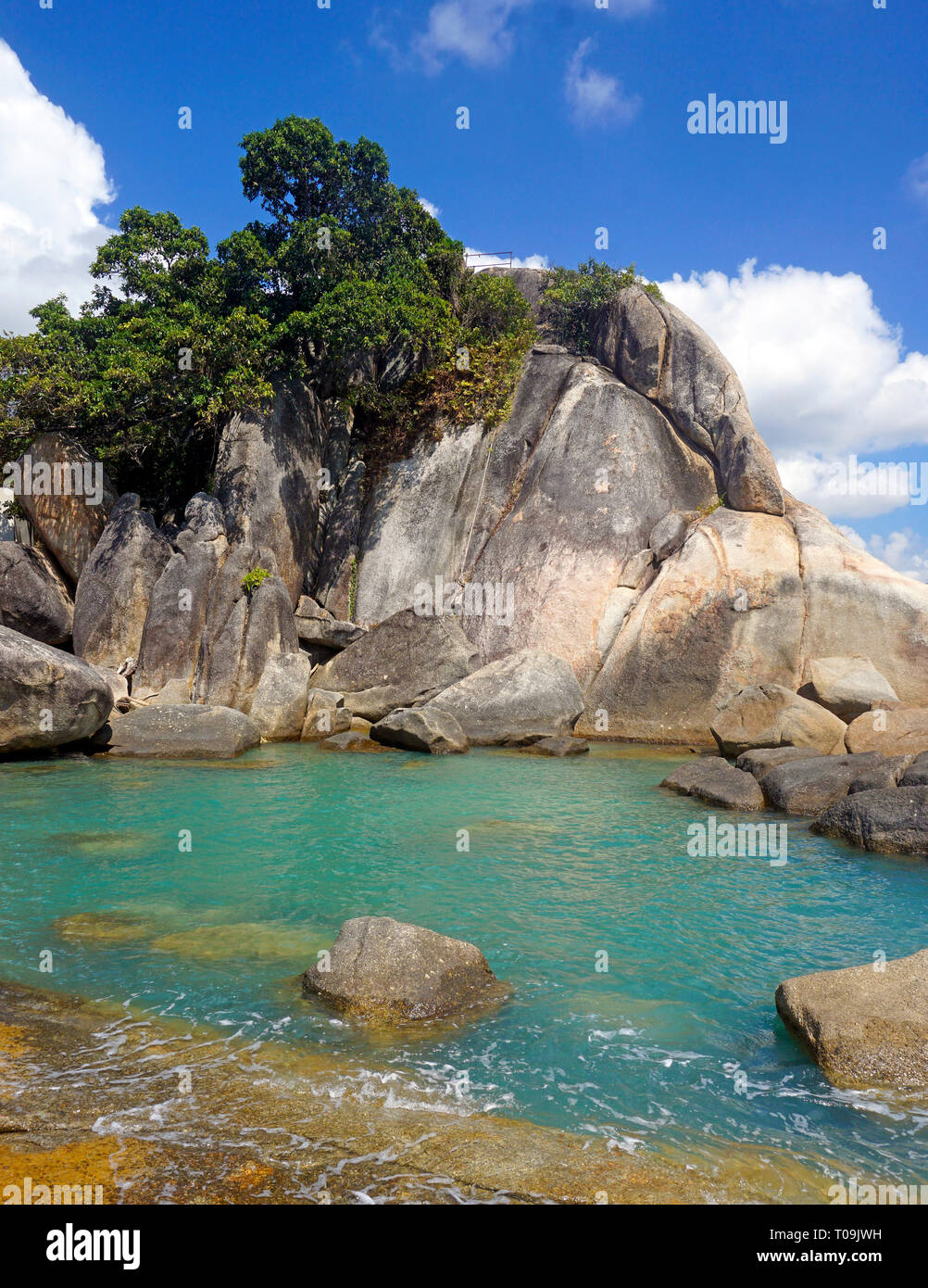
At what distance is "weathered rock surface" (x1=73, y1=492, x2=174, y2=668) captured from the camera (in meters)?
24.1

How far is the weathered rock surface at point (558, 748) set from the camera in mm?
20094

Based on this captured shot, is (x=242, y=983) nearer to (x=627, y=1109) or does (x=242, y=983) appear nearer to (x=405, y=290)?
(x=627, y=1109)

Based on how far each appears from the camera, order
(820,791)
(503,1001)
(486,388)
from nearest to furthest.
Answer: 1. (503,1001)
2. (820,791)
3. (486,388)

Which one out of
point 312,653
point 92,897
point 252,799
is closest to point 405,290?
point 312,653

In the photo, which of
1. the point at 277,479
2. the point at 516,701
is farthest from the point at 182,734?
the point at 277,479

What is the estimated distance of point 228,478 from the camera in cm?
2662

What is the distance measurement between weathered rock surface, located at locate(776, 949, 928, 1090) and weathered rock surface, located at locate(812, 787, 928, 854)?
213 inches

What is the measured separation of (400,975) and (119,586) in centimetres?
2007

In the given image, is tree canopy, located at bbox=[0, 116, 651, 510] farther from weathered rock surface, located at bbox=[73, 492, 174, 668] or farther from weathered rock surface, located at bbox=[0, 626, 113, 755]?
weathered rock surface, located at bbox=[0, 626, 113, 755]

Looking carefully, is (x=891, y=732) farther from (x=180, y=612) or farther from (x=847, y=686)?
(x=180, y=612)

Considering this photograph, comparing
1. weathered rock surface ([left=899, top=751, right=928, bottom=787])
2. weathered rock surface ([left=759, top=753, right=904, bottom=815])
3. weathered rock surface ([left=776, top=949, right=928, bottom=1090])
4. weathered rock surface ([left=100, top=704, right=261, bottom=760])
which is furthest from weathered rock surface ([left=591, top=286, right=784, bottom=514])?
weathered rock surface ([left=776, top=949, right=928, bottom=1090])

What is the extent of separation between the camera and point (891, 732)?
637 inches

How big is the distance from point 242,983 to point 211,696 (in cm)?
1675

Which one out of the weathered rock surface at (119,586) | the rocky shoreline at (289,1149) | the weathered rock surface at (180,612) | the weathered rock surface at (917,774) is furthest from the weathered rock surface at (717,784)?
the weathered rock surface at (119,586)
